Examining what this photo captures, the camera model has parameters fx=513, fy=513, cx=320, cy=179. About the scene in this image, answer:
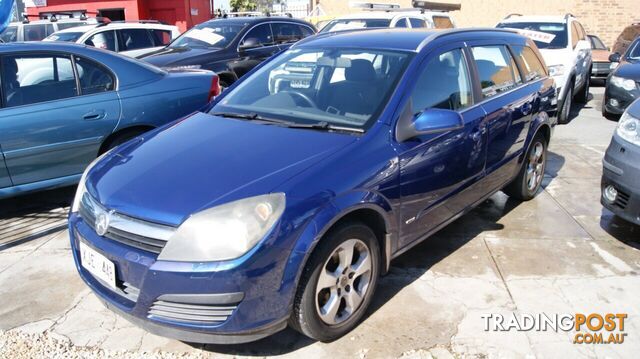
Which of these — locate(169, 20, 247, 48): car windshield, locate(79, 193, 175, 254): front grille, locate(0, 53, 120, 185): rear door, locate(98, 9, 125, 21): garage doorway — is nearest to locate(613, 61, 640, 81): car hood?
locate(169, 20, 247, 48): car windshield

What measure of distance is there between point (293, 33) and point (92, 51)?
5628mm

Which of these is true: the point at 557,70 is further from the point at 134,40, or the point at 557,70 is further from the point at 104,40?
the point at 104,40

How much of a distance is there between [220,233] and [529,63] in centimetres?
382

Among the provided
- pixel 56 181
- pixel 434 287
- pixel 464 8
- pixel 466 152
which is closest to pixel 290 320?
pixel 434 287

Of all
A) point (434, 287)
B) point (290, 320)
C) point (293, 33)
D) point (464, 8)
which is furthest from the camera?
point (464, 8)

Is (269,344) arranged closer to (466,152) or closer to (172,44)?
(466,152)

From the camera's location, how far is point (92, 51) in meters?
4.91

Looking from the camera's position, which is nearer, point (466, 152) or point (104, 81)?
point (466, 152)

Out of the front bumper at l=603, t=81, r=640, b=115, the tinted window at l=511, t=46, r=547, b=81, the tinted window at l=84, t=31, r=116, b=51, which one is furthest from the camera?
the tinted window at l=84, t=31, r=116, b=51

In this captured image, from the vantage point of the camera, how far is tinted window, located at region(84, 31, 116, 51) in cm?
1028

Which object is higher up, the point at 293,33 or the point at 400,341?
the point at 293,33

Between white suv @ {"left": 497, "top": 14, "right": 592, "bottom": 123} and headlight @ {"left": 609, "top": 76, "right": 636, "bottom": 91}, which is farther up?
white suv @ {"left": 497, "top": 14, "right": 592, "bottom": 123}

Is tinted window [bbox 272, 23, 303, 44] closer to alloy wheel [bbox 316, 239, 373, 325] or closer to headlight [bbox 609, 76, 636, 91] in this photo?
headlight [bbox 609, 76, 636, 91]

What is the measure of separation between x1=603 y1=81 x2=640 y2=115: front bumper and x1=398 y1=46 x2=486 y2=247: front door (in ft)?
20.1
